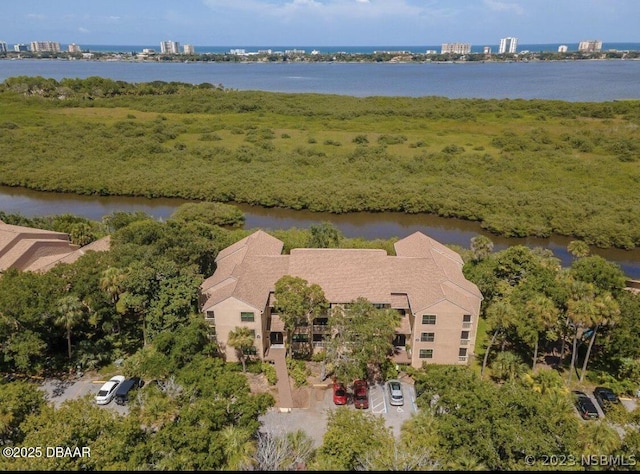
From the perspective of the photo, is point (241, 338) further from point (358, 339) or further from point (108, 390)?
point (108, 390)

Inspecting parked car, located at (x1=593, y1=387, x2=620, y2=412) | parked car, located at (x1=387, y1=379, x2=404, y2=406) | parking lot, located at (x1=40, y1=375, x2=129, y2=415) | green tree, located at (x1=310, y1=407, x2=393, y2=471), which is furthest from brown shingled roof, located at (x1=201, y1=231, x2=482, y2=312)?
green tree, located at (x1=310, y1=407, x2=393, y2=471)

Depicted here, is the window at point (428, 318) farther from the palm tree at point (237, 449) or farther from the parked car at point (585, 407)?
the palm tree at point (237, 449)

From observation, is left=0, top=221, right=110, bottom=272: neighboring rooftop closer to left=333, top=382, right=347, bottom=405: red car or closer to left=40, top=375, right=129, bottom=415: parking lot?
left=40, top=375, right=129, bottom=415: parking lot

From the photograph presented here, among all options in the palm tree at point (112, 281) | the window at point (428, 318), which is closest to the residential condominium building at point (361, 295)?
the window at point (428, 318)

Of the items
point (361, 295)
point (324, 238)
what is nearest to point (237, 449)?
point (361, 295)

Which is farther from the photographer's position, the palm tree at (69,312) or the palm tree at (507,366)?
the palm tree at (69,312)

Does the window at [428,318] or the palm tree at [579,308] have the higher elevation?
the palm tree at [579,308]
